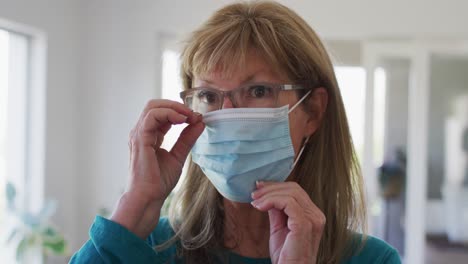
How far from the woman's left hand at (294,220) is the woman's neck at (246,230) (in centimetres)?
12

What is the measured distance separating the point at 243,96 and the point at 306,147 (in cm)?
25

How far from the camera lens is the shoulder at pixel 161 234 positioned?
1.03m

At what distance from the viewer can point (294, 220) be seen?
0.82m

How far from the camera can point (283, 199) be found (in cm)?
84

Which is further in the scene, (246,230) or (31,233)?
(31,233)

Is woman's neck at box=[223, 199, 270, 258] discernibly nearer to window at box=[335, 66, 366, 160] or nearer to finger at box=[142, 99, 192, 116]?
finger at box=[142, 99, 192, 116]

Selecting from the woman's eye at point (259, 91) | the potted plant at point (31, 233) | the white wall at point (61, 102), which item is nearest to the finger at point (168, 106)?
the woman's eye at point (259, 91)

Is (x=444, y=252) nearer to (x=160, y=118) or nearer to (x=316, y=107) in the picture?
(x=316, y=107)

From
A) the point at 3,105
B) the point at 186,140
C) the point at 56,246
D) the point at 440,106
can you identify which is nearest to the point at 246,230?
the point at 186,140

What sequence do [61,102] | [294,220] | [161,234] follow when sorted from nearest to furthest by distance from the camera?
[294,220], [161,234], [61,102]

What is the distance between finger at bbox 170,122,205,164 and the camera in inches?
36.5

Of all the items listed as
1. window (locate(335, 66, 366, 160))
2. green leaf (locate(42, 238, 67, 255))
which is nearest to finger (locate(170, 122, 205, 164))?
green leaf (locate(42, 238, 67, 255))

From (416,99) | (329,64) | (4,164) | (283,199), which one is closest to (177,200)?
(283,199)

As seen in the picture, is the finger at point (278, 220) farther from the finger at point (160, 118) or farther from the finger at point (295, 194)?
the finger at point (160, 118)
